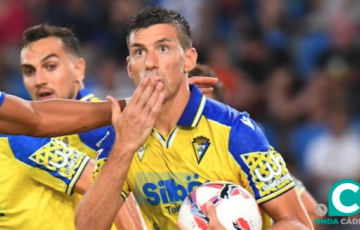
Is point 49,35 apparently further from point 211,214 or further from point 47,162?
point 211,214

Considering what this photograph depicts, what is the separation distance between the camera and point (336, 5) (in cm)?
935

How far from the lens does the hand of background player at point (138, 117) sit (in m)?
3.93

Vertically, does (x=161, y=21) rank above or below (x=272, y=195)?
above

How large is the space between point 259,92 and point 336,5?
1394mm

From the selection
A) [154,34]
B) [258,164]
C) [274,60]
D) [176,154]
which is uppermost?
[274,60]

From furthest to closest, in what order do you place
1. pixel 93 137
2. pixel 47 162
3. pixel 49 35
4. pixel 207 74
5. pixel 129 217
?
pixel 49 35 < pixel 207 74 < pixel 93 137 < pixel 47 162 < pixel 129 217

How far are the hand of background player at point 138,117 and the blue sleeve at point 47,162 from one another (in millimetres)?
834

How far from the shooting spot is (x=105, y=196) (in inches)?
159

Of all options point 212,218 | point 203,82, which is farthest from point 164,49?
point 212,218

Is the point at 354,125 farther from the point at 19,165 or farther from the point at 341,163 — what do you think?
the point at 19,165

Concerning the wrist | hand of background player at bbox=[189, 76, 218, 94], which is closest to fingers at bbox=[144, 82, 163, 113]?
the wrist

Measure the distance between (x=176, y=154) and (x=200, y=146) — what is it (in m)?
0.14

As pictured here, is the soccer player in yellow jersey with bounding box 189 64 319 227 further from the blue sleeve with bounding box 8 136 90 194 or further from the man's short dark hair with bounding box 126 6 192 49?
the blue sleeve with bounding box 8 136 90 194

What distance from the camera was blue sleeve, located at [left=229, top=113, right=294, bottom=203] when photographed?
13.8ft
